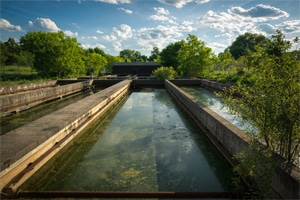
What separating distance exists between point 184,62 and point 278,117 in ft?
114

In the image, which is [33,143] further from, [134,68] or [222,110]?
[134,68]

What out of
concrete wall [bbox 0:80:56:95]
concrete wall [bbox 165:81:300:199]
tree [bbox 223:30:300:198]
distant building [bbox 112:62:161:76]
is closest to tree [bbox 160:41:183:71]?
distant building [bbox 112:62:161:76]

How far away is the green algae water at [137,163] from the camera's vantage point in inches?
176

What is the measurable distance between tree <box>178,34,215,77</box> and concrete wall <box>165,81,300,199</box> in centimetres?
2601

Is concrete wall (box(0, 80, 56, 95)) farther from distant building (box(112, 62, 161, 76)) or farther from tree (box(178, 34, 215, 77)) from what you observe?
distant building (box(112, 62, 161, 76))

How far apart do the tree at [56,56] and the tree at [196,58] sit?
63.4 feet

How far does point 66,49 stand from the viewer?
3469 cm

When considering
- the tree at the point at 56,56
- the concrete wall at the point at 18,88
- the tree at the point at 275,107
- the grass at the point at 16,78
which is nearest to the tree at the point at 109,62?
the grass at the point at 16,78

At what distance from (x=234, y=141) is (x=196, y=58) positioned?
3176 centimetres

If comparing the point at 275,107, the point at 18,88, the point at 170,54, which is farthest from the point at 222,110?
the point at 170,54

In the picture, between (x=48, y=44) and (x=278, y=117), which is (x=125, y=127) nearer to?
(x=278, y=117)

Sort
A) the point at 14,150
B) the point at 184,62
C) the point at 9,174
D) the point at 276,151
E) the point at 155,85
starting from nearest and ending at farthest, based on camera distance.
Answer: the point at 276,151 → the point at 9,174 → the point at 14,150 → the point at 155,85 → the point at 184,62

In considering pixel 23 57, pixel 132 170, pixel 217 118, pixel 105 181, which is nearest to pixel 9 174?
pixel 105 181

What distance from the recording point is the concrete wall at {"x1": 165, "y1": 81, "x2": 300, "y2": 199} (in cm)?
299
